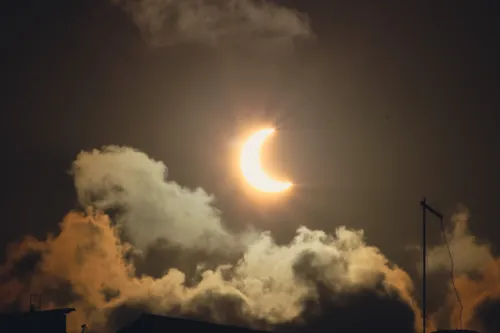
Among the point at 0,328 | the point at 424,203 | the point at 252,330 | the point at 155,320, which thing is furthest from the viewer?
the point at 0,328

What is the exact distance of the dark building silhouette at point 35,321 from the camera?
68.2 metres

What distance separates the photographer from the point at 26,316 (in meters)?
69.1

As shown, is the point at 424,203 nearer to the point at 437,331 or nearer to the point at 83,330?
the point at 437,331

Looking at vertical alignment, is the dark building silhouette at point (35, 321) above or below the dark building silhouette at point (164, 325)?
above

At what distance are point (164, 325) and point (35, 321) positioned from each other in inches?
790

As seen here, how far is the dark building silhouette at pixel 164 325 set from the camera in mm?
54094

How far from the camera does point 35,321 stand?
69500 mm

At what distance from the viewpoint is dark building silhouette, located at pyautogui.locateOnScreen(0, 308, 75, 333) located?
6825 centimetres

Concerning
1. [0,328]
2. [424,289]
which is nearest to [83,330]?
[0,328]

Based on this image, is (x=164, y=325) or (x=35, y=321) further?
(x=35, y=321)

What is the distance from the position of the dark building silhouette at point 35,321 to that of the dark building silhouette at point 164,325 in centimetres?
1616

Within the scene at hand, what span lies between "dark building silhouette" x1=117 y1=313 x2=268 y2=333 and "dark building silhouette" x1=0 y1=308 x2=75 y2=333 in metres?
16.2

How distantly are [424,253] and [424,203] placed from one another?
3.92 metres

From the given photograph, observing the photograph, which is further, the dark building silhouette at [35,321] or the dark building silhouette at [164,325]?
the dark building silhouette at [35,321]
